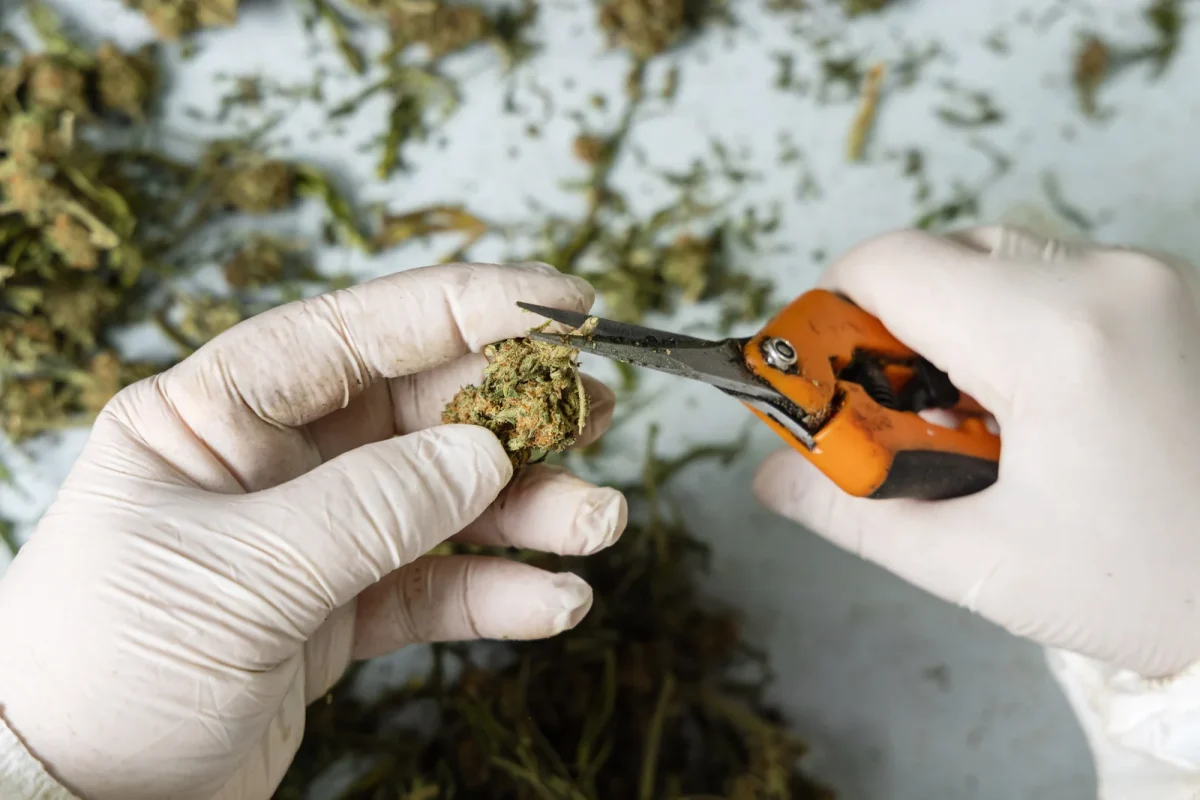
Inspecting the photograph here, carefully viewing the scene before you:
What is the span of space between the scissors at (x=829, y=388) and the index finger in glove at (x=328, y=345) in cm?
9

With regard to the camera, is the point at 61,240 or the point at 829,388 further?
the point at 61,240

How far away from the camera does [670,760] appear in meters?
1.89

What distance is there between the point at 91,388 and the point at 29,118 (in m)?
0.63

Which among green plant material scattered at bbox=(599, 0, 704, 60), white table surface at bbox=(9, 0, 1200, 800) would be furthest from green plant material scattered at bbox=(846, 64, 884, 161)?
green plant material scattered at bbox=(599, 0, 704, 60)

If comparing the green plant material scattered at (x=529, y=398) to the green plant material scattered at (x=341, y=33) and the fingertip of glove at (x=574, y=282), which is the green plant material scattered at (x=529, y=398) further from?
the green plant material scattered at (x=341, y=33)

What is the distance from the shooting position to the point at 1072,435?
140 cm

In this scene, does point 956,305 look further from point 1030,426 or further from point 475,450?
point 475,450

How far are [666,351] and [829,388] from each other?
11.6 inches

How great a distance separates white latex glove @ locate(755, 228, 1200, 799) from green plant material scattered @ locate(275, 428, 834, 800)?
56 centimetres

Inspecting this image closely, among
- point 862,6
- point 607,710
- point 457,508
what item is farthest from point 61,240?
point 862,6

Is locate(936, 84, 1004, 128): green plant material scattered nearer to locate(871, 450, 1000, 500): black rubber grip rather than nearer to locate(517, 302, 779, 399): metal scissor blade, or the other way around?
locate(871, 450, 1000, 500): black rubber grip

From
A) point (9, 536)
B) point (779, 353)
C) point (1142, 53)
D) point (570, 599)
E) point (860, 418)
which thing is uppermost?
point (1142, 53)

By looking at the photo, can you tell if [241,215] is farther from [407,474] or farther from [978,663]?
[978,663]

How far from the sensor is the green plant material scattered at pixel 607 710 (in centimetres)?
173
